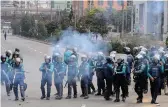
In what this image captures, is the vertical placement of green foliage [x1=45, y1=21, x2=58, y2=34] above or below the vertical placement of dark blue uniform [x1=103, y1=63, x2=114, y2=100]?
above

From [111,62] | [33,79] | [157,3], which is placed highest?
[157,3]

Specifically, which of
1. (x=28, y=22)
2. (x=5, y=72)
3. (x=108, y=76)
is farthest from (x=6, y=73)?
(x=28, y=22)

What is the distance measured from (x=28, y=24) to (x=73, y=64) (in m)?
59.7

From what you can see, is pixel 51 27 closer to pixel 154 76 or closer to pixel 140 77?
pixel 140 77

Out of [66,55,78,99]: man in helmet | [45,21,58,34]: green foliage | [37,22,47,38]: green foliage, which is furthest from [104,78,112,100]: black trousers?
[37,22,47,38]: green foliage

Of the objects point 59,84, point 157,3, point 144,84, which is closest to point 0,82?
point 59,84

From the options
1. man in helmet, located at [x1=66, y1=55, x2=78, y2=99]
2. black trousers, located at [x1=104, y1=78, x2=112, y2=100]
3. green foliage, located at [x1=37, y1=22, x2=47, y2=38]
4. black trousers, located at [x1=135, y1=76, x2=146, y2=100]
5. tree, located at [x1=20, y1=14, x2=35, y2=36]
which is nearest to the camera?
black trousers, located at [x1=135, y1=76, x2=146, y2=100]

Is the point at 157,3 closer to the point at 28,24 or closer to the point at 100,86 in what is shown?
the point at 100,86

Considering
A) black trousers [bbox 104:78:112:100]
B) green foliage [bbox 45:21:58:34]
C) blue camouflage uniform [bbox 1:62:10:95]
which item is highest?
green foliage [bbox 45:21:58:34]

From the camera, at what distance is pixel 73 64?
14.1m

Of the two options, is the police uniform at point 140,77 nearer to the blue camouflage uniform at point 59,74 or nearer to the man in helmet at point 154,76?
the man in helmet at point 154,76

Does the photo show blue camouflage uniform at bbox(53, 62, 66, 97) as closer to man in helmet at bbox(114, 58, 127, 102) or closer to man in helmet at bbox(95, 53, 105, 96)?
man in helmet at bbox(95, 53, 105, 96)

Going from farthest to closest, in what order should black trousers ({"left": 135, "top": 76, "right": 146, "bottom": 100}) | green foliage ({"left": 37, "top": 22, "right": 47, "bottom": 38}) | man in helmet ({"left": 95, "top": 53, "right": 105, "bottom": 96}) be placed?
green foliage ({"left": 37, "top": 22, "right": 47, "bottom": 38})
man in helmet ({"left": 95, "top": 53, "right": 105, "bottom": 96})
black trousers ({"left": 135, "top": 76, "right": 146, "bottom": 100})

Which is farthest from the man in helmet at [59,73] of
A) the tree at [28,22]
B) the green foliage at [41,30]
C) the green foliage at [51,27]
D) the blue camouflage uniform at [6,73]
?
the tree at [28,22]
